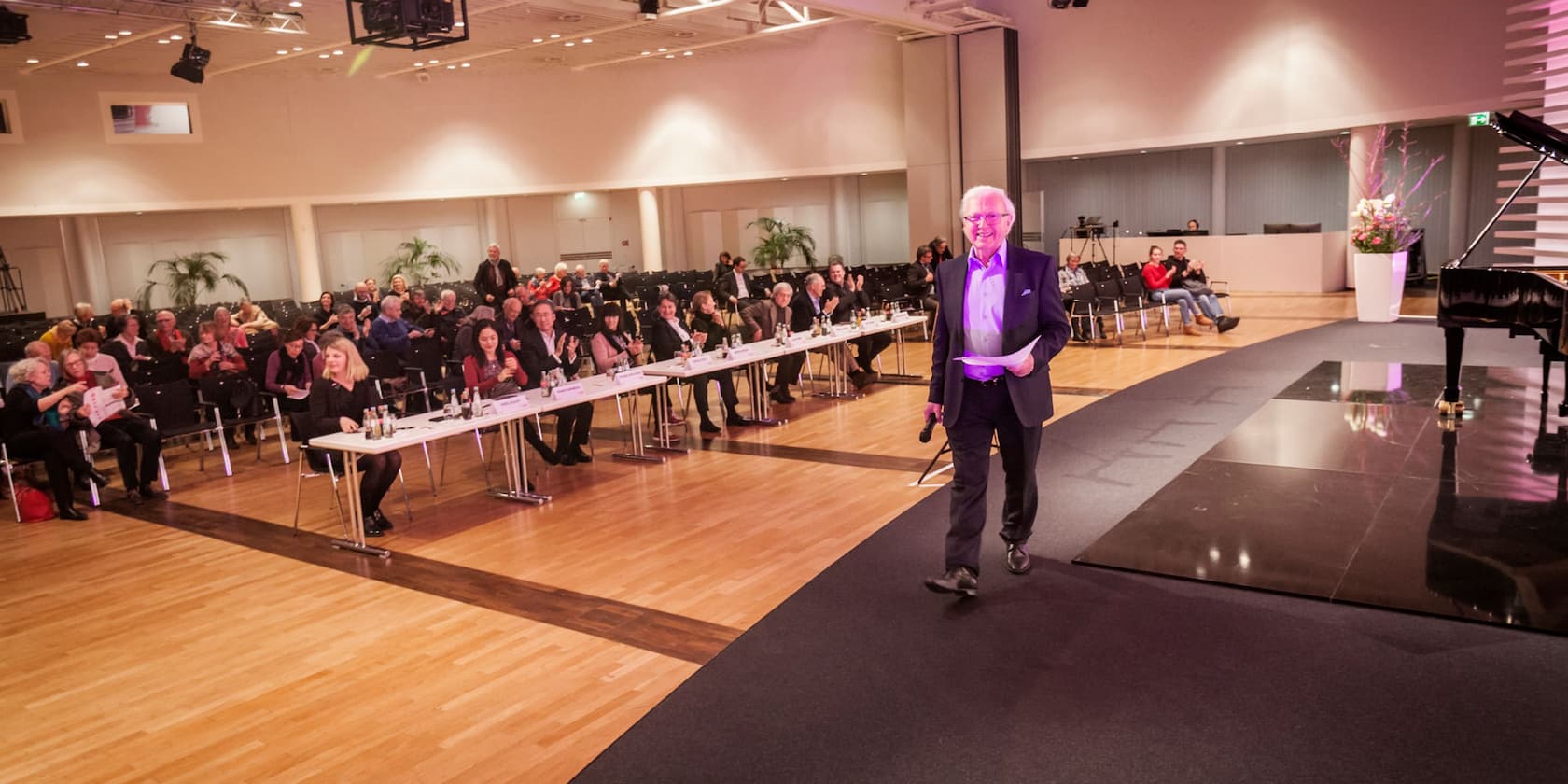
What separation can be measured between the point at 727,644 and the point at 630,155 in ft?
57.3

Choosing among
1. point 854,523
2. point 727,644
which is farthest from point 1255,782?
point 854,523

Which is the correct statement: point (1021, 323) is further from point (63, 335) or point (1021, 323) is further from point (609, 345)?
point (63, 335)

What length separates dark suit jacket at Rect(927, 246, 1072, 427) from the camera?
13.4 feet

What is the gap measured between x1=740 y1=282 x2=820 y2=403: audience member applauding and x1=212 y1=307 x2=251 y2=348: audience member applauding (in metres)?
4.63

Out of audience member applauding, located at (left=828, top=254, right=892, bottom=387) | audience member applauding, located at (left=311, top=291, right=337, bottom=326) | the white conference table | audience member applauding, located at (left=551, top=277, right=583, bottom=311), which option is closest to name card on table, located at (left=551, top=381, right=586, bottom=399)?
the white conference table

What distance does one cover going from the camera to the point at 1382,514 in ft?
16.2

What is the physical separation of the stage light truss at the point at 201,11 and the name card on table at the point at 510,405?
28.3 feet

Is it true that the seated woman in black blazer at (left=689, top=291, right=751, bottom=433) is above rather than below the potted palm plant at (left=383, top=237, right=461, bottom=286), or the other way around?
below

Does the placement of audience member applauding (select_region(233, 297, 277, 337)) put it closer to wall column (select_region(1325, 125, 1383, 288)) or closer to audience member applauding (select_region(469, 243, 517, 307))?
audience member applauding (select_region(469, 243, 517, 307))

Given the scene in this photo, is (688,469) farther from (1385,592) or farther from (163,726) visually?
(1385,592)

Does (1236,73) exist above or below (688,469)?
above

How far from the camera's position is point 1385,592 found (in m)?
3.98

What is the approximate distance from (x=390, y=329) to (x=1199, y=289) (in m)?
10.0

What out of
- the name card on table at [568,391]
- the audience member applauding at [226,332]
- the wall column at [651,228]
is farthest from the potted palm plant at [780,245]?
the name card on table at [568,391]
